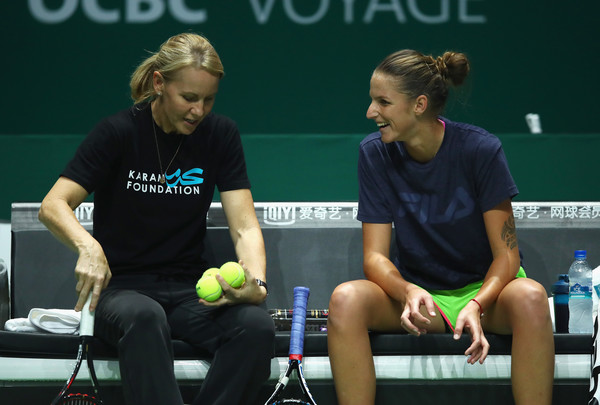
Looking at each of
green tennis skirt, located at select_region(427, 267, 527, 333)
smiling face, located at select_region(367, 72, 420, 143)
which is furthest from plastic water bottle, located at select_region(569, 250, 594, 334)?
smiling face, located at select_region(367, 72, 420, 143)

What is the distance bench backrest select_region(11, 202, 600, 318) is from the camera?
3.36 metres

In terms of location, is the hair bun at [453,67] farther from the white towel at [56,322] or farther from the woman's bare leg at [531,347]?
the white towel at [56,322]

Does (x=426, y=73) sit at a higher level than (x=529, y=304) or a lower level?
higher

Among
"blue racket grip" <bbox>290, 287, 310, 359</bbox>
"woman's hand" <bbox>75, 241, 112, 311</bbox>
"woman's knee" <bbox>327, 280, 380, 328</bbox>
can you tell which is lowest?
"blue racket grip" <bbox>290, 287, 310, 359</bbox>

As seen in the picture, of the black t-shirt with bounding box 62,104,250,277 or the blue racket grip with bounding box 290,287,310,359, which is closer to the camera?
the blue racket grip with bounding box 290,287,310,359

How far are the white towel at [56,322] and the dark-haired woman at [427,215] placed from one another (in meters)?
0.89

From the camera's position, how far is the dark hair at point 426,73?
2818mm

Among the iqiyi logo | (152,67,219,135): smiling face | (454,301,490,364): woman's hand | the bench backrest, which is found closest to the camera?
(454,301,490,364): woman's hand

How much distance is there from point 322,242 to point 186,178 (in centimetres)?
75

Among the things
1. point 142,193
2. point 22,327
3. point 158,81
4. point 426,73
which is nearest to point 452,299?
point 426,73

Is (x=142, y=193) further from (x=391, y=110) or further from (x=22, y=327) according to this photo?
(x=391, y=110)

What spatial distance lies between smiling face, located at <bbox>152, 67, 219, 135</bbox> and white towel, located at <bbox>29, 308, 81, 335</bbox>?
2.45 ft

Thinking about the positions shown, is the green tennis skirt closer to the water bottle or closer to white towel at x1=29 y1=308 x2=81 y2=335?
the water bottle

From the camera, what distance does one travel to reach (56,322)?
2.81 metres
